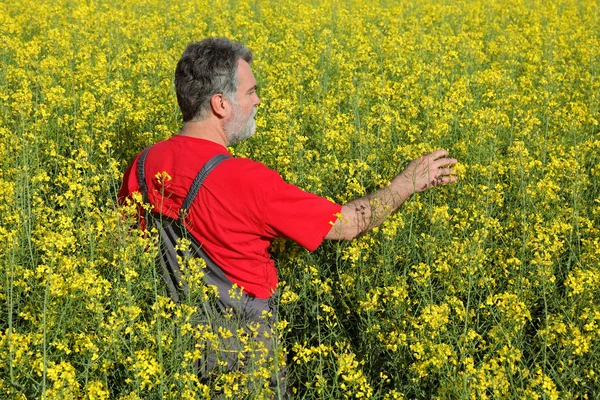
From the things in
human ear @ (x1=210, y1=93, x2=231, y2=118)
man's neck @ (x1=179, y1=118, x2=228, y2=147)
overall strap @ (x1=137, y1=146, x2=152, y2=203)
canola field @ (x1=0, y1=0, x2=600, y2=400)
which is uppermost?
human ear @ (x1=210, y1=93, x2=231, y2=118)

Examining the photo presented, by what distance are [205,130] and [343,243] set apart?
0.91 metres

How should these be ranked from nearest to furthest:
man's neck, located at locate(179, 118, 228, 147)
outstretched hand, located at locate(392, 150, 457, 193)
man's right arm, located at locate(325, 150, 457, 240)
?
man's right arm, located at locate(325, 150, 457, 240)
man's neck, located at locate(179, 118, 228, 147)
outstretched hand, located at locate(392, 150, 457, 193)

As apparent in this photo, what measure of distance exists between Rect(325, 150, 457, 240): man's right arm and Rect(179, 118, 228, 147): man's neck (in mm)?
715

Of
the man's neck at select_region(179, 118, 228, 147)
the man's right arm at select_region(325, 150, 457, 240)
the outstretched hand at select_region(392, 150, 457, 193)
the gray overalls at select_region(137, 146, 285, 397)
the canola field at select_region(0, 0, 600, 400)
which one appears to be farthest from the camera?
the outstretched hand at select_region(392, 150, 457, 193)

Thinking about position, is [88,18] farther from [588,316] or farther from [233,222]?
[588,316]

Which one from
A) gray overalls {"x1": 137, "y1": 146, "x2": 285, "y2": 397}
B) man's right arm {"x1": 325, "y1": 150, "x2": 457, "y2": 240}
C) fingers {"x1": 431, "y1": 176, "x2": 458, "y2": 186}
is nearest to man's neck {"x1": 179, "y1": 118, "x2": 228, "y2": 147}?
gray overalls {"x1": 137, "y1": 146, "x2": 285, "y2": 397}

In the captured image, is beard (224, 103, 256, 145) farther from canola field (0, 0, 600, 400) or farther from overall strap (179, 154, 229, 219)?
canola field (0, 0, 600, 400)

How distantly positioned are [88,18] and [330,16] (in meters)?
3.44

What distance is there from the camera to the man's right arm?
134 inches

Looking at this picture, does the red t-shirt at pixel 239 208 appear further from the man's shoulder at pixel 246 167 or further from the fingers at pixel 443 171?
the fingers at pixel 443 171

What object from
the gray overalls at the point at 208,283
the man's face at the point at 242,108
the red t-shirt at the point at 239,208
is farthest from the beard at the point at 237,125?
the gray overalls at the point at 208,283

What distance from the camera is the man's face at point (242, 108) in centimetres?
362

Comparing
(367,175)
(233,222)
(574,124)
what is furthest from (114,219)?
(574,124)

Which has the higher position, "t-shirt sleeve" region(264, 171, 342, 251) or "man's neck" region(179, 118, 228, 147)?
"man's neck" region(179, 118, 228, 147)
